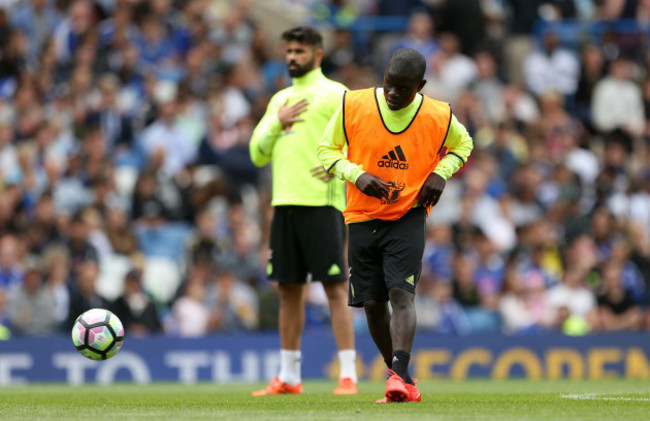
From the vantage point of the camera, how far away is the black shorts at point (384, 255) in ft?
26.5

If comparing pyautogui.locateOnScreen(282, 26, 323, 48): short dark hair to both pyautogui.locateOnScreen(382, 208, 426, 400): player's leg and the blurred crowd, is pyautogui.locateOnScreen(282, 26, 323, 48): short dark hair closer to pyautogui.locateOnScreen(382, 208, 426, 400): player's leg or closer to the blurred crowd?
pyautogui.locateOnScreen(382, 208, 426, 400): player's leg

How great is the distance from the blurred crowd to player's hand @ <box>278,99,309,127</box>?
532 centimetres

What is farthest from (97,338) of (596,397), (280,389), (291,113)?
(596,397)

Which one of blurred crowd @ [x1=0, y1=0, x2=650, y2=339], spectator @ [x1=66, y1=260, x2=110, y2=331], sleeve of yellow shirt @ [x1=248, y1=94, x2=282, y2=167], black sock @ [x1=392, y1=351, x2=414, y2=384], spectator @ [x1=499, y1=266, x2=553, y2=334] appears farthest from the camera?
spectator @ [x1=499, y1=266, x2=553, y2=334]

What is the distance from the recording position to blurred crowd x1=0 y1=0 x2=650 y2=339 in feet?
49.6

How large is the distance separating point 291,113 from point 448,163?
188 cm

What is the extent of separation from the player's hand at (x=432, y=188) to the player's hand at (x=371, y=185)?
279mm

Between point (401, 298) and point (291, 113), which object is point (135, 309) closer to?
point (291, 113)

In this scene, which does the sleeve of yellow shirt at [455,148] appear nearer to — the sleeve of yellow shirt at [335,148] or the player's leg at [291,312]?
the sleeve of yellow shirt at [335,148]

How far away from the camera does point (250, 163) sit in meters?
16.8

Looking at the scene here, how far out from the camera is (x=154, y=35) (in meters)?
18.2

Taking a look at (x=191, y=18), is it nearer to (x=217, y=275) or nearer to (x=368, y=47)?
(x=368, y=47)

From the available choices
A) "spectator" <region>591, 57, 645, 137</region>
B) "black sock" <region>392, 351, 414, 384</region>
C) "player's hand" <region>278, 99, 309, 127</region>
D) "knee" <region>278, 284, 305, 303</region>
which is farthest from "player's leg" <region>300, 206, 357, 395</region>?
"spectator" <region>591, 57, 645, 137</region>

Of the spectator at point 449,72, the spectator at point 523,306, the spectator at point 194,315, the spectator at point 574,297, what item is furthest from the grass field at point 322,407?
the spectator at point 449,72
